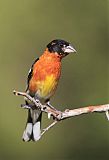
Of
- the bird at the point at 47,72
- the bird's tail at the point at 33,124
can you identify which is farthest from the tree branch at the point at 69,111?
the bird's tail at the point at 33,124

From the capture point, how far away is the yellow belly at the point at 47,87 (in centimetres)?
512

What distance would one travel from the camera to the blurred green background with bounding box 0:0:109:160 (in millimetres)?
10039

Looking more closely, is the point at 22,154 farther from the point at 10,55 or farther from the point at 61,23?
the point at 61,23

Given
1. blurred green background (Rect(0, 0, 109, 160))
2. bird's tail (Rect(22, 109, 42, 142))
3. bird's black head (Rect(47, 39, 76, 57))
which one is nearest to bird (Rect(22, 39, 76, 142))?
bird's black head (Rect(47, 39, 76, 57))

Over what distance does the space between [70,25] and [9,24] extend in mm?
957

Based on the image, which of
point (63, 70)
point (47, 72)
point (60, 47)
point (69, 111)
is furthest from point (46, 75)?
point (63, 70)

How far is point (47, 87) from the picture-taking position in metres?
5.19

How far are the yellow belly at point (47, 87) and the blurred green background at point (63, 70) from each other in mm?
4326

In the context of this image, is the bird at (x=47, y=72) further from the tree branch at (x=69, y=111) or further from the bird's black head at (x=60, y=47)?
the tree branch at (x=69, y=111)

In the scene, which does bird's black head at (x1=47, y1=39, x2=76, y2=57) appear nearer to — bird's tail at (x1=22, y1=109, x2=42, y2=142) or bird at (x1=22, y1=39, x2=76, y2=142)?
bird at (x1=22, y1=39, x2=76, y2=142)

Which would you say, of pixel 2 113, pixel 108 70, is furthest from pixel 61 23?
pixel 2 113

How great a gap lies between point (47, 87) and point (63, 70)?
204 inches

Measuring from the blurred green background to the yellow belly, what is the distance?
4326 millimetres

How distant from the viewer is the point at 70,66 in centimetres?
1068
